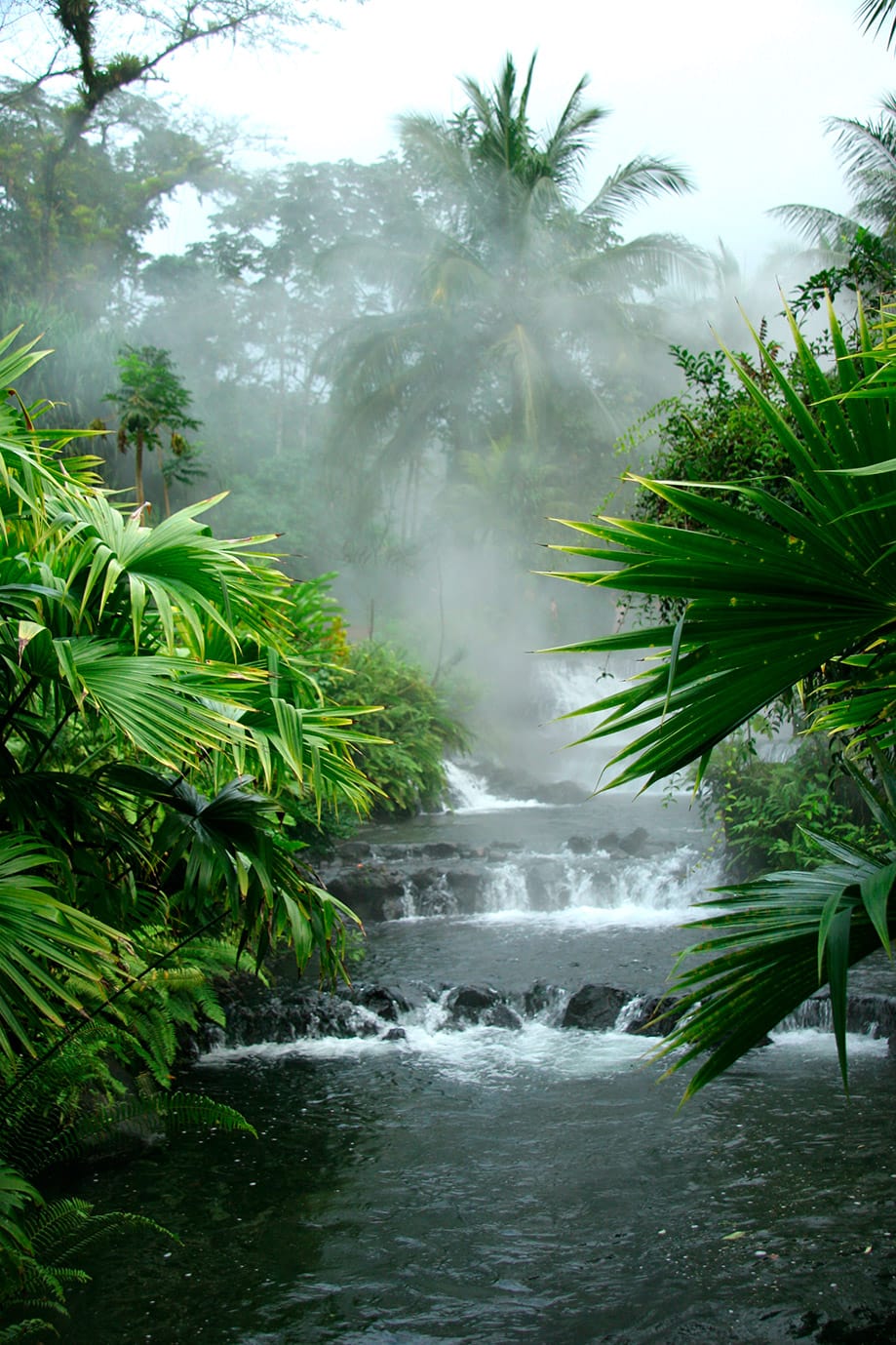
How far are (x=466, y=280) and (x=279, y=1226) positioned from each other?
20.0m

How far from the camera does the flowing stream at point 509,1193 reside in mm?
3861

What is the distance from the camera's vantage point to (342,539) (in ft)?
86.0

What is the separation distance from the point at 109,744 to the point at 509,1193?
120 inches

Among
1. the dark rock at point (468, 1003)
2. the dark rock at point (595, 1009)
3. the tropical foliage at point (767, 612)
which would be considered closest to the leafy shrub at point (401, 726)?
the dark rock at point (468, 1003)

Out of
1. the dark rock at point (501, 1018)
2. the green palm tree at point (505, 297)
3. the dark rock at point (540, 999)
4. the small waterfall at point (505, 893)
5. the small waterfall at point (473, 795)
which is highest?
the green palm tree at point (505, 297)

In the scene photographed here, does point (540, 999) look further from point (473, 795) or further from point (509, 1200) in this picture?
point (473, 795)

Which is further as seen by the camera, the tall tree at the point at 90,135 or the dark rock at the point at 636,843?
the tall tree at the point at 90,135

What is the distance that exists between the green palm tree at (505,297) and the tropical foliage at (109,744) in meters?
19.1

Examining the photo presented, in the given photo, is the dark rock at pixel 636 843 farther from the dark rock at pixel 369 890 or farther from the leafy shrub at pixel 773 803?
the dark rock at pixel 369 890

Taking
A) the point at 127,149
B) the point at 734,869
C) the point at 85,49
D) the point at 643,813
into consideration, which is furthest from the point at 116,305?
the point at 734,869

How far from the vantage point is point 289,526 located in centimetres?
2533

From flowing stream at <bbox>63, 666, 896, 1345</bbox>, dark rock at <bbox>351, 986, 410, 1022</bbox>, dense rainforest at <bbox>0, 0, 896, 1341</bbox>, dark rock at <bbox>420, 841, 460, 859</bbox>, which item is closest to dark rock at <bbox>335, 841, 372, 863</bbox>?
dark rock at <bbox>420, 841, 460, 859</bbox>

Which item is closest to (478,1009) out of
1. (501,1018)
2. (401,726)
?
(501,1018)

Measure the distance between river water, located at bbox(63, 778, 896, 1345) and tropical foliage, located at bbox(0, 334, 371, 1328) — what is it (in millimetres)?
978
